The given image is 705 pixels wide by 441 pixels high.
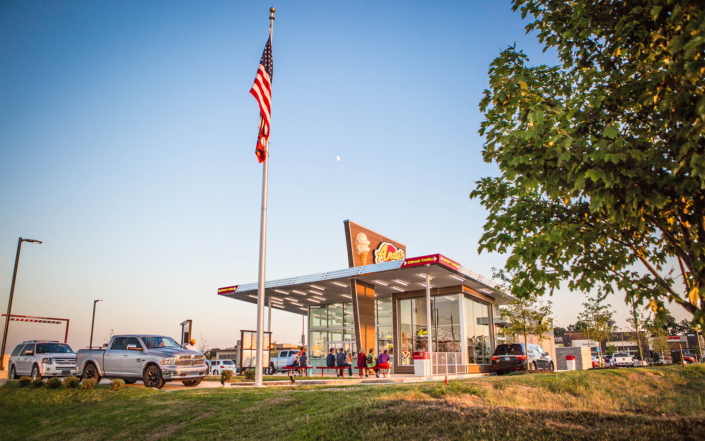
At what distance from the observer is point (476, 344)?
102ft

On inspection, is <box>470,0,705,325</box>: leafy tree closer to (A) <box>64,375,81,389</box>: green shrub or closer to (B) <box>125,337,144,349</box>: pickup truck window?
(B) <box>125,337,144,349</box>: pickup truck window

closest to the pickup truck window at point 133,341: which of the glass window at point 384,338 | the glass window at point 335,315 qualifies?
the glass window at point 384,338

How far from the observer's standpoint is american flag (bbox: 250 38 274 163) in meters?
16.9

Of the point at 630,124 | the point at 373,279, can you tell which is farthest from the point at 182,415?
the point at 373,279

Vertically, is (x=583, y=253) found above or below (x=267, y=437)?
above

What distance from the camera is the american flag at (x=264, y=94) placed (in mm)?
16906

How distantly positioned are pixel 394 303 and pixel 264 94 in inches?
796

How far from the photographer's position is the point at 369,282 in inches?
1169

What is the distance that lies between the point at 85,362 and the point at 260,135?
1195 cm

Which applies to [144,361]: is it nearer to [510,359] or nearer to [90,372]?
[90,372]

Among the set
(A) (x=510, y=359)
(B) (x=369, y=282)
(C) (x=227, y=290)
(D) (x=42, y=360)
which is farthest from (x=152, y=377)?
(A) (x=510, y=359)

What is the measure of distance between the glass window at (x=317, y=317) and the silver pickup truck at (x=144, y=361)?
18.4 metres

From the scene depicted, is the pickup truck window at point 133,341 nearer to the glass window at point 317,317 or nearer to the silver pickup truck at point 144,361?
the silver pickup truck at point 144,361

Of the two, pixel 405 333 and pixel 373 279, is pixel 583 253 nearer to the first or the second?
pixel 373 279
